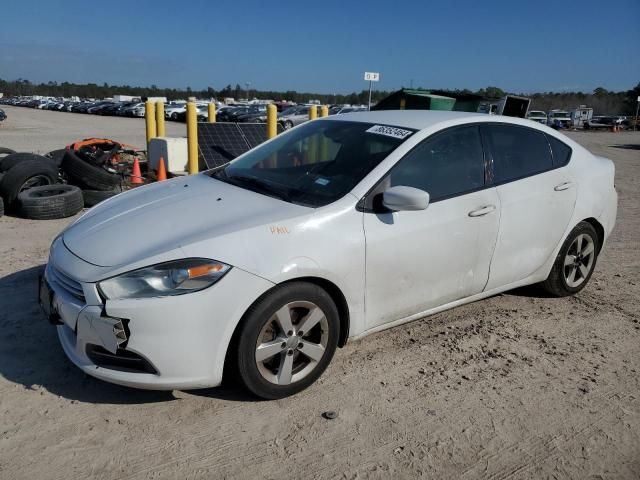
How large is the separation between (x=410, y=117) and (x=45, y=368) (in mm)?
2944

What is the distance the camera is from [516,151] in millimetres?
3826

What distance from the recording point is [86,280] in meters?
2.56

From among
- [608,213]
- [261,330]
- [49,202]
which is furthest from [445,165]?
[49,202]

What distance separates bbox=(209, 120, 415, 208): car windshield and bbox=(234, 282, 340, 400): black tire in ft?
1.83

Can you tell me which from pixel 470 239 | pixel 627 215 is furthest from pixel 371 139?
pixel 627 215

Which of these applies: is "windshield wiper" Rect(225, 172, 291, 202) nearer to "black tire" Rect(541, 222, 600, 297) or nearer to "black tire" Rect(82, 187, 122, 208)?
"black tire" Rect(541, 222, 600, 297)

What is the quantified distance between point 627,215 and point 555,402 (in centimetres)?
605

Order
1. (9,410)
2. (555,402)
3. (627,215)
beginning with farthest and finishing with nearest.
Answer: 1. (627,215)
2. (555,402)
3. (9,410)

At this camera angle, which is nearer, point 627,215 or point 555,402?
point 555,402

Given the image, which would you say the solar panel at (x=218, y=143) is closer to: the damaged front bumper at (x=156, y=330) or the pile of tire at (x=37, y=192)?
the pile of tire at (x=37, y=192)

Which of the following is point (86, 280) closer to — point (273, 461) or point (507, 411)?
point (273, 461)

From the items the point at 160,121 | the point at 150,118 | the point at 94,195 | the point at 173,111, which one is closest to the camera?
the point at 94,195

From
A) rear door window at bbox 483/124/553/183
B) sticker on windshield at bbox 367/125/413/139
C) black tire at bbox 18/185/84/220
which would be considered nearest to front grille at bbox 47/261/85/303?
sticker on windshield at bbox 367/125/413/139

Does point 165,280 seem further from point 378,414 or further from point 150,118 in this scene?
point 150,118
